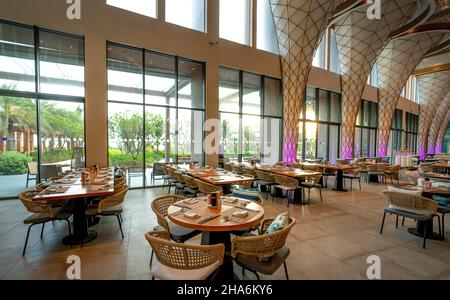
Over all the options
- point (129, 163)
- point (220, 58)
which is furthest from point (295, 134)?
point (129, 163)

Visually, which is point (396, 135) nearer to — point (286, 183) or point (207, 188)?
point (286, 183)

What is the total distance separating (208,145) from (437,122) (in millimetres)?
24386

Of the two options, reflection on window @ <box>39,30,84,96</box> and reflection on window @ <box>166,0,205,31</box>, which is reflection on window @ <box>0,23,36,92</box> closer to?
reflection on window @ <box>39,30,84,96</box>

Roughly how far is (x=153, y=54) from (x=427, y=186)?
834 centimetres

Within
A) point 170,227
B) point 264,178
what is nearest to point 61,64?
point 170,227

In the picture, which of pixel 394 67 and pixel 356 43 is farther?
pixel 394 67

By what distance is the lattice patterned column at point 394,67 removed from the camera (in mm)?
12305

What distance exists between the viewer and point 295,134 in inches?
405

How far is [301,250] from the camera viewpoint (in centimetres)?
311

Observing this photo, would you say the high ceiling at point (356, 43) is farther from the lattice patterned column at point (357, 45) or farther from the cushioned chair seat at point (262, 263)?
the cushioned chair seat at point (262, 263)

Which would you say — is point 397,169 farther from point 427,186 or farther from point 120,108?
point 120,108

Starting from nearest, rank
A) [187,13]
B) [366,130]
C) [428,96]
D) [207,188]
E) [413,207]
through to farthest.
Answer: [413,207] < [207,188] < [187,13] < [366,130] < [428,96]

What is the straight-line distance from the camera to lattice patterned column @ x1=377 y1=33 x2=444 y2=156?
1230 centimetres

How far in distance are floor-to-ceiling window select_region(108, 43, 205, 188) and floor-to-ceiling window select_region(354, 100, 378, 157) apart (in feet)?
36.5
